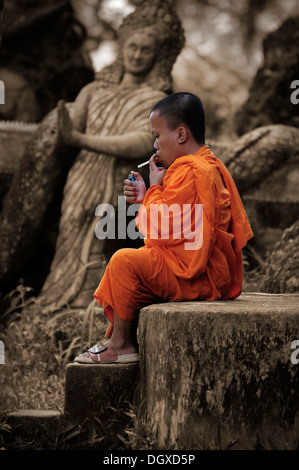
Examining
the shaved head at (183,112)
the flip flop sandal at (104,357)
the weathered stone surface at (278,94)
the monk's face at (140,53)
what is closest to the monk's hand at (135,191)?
the shaved head at (183,112)

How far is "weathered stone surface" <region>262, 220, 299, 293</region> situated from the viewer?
3.84 meters

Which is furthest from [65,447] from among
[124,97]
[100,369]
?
[124,97]

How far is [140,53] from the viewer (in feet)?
18.5

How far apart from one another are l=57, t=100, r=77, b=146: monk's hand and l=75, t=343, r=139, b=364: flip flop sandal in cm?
296

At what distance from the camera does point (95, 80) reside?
19.1 ft

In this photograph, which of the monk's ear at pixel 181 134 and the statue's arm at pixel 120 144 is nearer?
the monk's ear at pixel 181 134

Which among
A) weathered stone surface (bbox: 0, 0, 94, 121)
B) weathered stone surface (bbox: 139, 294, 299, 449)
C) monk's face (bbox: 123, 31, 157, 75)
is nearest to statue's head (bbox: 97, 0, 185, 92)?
monk's face (bbox: 123, 31, 157, 75)

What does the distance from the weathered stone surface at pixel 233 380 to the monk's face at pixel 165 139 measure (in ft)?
2.48

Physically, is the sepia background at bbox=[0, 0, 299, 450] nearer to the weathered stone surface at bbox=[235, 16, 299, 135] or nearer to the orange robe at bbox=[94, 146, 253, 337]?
the weathered stone surface at bbox=[235, 16, 299, 135]

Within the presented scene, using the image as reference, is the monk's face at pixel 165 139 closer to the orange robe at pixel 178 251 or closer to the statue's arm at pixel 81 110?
the orange robe at pixel 178 251

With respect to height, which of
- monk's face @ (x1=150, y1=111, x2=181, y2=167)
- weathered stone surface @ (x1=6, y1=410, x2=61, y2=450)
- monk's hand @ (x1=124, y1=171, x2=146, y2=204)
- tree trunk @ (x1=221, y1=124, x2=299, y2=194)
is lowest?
weathered stone surface @ (x1=6, y1=410, x2=61, y2=450)

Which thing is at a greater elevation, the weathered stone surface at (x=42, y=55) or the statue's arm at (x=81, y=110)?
the weathered stone surface at (x=42, y=55)

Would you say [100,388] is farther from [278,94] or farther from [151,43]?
[278,94]

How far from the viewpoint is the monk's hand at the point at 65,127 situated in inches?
207
